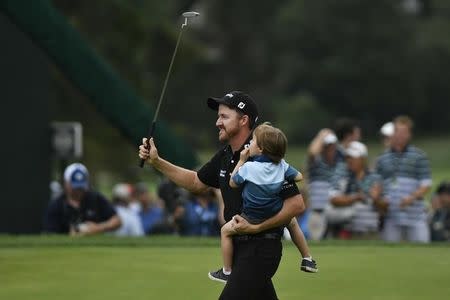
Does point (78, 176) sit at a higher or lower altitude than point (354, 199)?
higher

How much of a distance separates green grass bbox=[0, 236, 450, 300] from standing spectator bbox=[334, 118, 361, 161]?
1769 millimetres

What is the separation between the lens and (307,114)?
78.4 meters

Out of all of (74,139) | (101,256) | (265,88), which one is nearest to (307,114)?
(265,88)

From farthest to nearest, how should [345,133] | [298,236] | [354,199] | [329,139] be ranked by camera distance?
[345,133]
[329,139]
[354,199]
[298,236]

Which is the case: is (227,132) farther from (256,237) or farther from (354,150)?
(354,150)

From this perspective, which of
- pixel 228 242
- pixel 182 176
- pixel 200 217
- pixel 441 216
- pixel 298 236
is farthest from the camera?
pixel 441 216

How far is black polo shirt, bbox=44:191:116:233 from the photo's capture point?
602 inches

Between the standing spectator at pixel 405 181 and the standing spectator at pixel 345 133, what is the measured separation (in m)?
0.46

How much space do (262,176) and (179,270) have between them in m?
3.53

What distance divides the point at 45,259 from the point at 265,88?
70.2m

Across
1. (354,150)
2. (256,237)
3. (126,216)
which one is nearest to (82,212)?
(354,150)

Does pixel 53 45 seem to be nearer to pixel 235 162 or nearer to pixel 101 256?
pixel 101 256

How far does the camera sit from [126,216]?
20.4m

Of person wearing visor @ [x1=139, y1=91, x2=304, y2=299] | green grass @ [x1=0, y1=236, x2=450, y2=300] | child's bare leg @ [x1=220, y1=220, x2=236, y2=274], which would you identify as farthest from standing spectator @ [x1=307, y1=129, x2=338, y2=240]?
child's bare leg @ [x1=220, y1=220, x2=236, y2=274]
